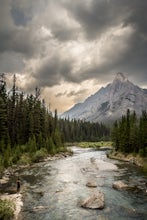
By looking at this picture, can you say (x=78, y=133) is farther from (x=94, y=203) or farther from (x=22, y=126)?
(x=94, y=203)

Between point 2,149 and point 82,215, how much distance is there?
36.4 m

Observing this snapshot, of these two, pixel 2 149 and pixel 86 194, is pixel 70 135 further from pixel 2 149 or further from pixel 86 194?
pixel 86 194

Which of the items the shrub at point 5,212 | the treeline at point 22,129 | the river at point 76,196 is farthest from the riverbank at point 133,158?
the shrub at point 5,212

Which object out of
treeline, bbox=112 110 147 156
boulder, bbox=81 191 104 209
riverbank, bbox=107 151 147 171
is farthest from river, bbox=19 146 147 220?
Result: treeline, bbox=112 110 147 156

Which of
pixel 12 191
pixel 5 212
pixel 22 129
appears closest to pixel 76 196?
pixel 12 191

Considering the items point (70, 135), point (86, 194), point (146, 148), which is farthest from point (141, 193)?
point (70, 135)

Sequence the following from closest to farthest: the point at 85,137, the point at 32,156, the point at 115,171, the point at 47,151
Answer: the point at 115,171, the point at 32,156, the point at 47,151, the point at 85,137

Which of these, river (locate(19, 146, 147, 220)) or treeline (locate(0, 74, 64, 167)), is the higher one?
treeline (locate(0, 74, 64, 167))

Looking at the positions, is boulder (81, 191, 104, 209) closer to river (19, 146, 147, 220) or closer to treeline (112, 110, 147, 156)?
river (19, 146, 147, 220)

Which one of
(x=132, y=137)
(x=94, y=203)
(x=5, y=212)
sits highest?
(x=132, y=137)

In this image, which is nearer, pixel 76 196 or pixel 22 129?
pixel 76 196

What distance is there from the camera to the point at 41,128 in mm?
82938

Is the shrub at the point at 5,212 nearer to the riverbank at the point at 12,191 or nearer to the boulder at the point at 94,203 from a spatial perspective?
the riverbank at the point at 12,191

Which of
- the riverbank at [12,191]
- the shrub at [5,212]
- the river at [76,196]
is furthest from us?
the riverbank at [12,191]
